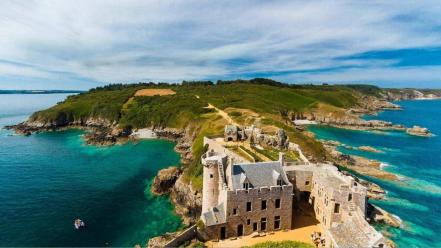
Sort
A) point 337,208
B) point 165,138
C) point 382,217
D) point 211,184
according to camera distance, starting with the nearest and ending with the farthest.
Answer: point 337,208 < point 211,184 < point 382,217 < point 165,138

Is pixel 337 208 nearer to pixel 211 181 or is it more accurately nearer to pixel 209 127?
pixel 211 181

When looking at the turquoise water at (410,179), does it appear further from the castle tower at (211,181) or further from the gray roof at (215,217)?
the castle tower at (211,181)

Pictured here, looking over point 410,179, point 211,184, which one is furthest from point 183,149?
point 410,179

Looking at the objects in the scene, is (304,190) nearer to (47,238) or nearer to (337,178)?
(337,178)

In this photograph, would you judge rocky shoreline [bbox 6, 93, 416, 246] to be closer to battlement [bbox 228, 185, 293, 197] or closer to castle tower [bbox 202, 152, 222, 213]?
castle tower [bbox 202, 152, 222, 213]

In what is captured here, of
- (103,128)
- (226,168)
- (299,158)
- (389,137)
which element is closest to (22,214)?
(226,168)

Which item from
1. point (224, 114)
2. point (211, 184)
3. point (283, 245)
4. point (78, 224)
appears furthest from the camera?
point (224, 114)
